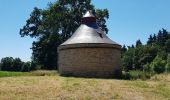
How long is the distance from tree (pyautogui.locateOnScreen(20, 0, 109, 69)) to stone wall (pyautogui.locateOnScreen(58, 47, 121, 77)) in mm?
17843

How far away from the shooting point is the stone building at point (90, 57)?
36.3m

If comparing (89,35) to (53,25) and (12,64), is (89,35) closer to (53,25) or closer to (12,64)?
(53,25)

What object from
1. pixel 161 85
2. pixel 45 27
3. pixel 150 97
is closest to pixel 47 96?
pixel 150 97

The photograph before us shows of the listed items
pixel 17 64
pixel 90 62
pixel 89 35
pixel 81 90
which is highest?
pixel 89 35

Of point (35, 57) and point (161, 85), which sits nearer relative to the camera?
point (161, 85)

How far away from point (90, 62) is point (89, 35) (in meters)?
3.53

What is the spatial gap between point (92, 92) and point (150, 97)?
357cm

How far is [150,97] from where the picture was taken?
931 inches

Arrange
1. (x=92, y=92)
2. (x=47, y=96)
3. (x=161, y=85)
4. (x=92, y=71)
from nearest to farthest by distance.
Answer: (x=47, y=96)
(x=92, y=92)
(x=161, y=85)
(x=92, y=71)

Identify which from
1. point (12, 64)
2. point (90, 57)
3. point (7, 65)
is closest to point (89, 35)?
point (90, 57)

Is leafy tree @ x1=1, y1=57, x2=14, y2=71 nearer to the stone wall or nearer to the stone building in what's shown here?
the stone building

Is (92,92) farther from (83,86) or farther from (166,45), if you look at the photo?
(166,45)

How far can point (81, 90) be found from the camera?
24750mm

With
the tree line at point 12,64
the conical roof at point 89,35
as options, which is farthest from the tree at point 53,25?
the tree line at point 12,64
